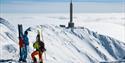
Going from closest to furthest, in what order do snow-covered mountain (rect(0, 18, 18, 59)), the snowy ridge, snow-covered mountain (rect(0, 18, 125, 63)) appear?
snow-covered mountain (rect(0, 18, 18, 59)) → snow-covered mountain (rect(0, 18, 125, 63)) → the snowy ridge

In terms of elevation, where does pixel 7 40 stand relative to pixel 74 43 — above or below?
above

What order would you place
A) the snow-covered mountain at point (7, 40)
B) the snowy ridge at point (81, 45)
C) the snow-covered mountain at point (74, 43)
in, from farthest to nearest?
the snowy ridge at point (81, 45)
the snow-covered mountain at point (74, 43)
the snow-covered mountain at point (7, 40)

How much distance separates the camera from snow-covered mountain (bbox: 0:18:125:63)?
69875 mm

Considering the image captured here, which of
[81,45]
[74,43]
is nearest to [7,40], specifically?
[74,43]

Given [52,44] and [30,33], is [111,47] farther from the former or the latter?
[30,33]

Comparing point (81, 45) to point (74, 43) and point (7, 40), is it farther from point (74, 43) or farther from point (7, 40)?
point (7, 40)

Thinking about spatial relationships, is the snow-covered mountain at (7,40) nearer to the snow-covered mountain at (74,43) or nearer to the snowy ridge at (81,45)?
the snow-covered mountain at (74,43)

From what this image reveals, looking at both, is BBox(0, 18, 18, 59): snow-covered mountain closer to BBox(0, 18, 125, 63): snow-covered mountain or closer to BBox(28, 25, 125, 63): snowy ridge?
BBox(0, 18, 125, 63): snow-covered mountain

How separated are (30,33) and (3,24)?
5154 mm

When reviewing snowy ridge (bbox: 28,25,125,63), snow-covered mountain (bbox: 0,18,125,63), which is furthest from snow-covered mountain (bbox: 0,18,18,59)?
snowy ridge (bbox: 28,25,125,63)

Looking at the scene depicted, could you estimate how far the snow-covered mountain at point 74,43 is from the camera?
69.9 meters

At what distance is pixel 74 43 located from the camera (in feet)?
286

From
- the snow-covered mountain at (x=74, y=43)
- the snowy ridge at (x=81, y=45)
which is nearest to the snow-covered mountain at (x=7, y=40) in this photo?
the snow-covered mountain at (x=74, y=43)

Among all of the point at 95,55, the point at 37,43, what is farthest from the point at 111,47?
the point at 37,43
